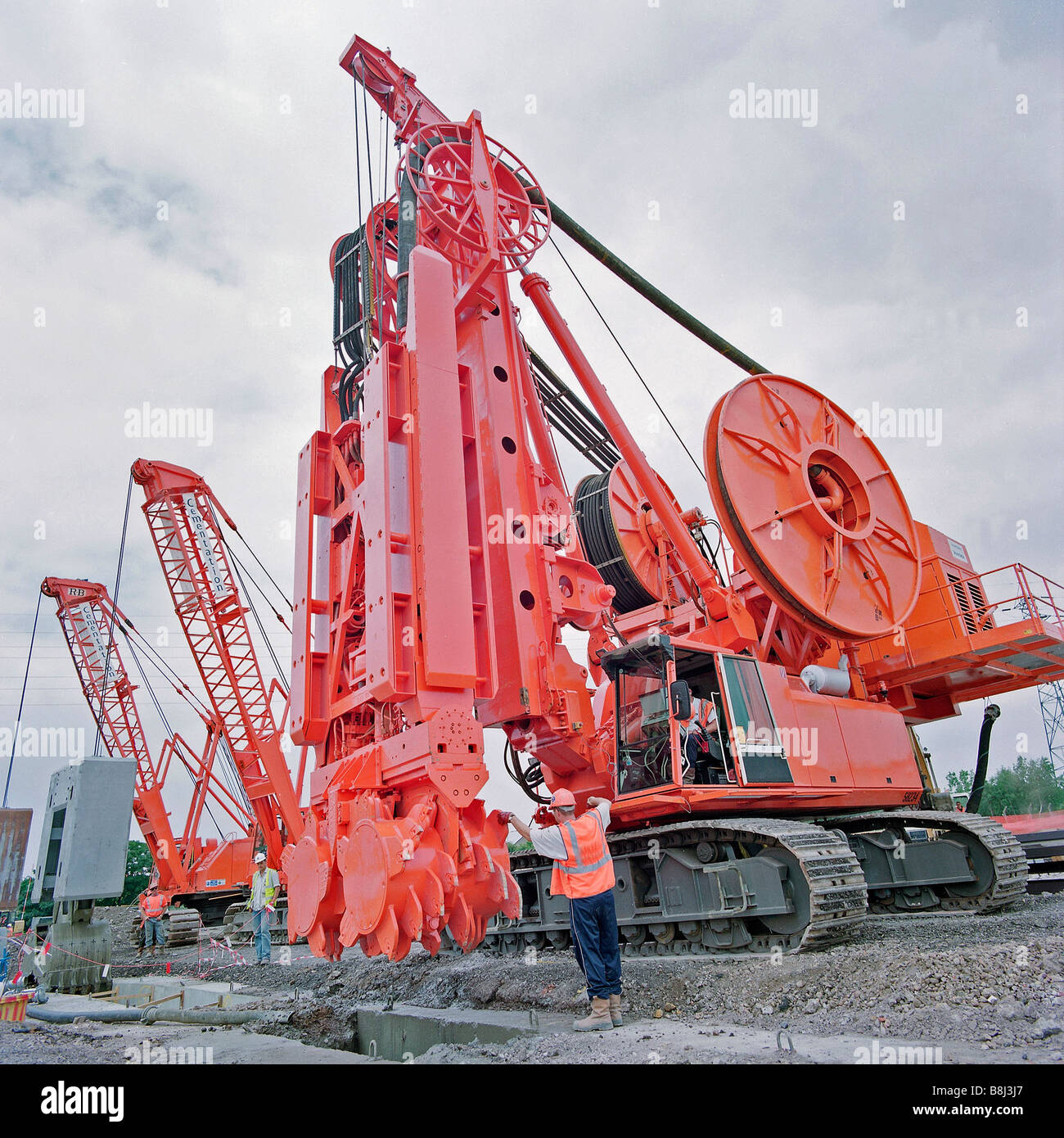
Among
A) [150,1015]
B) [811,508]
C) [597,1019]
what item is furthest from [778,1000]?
[150,1015]

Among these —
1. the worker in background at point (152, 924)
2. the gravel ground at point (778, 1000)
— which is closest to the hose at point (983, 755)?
the gravel ground at point (778, 1000)

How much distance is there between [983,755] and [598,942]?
7807 mm

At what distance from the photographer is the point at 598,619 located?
8062mm

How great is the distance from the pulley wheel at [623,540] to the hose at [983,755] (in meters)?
4.61

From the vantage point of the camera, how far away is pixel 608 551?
1027cm

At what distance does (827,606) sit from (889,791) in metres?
2.12

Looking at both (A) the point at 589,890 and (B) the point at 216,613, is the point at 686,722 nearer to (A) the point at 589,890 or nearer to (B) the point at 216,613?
(A) the point at 589,890

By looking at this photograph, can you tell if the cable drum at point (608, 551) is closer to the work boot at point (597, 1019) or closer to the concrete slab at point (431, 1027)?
the concrete slab at point (431, 1027)

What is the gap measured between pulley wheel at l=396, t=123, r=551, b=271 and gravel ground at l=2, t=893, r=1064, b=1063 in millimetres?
6476

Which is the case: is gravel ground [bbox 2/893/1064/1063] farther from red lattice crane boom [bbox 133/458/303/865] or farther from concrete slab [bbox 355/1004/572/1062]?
red lattice crane boom [bbox 133/458/303/865]

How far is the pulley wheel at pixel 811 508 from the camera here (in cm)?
836

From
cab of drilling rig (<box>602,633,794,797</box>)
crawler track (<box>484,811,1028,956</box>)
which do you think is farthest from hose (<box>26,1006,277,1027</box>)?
cab of drilling rig (<box>602,633,794,797</box>)
